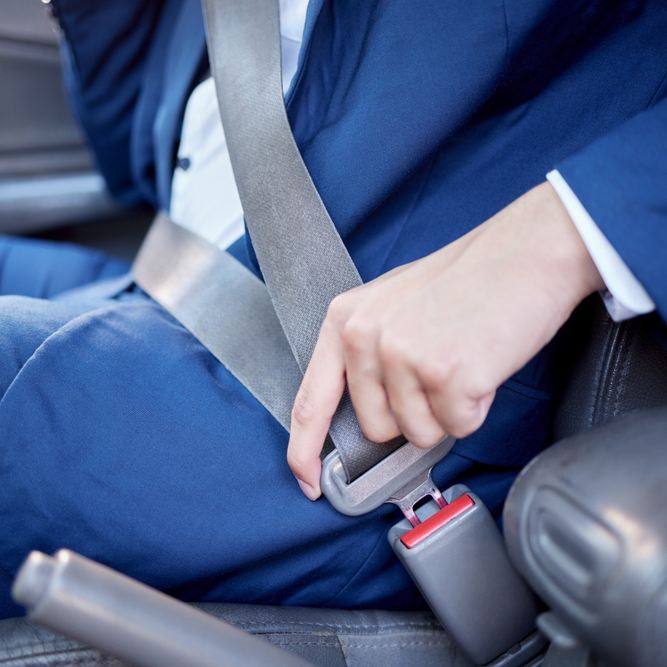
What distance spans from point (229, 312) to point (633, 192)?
391 mm

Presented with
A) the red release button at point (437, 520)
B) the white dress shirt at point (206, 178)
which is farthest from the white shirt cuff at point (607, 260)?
the white dress shirt at point (206, 178)

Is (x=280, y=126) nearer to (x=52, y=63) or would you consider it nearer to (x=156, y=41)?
(x=156, y=41)

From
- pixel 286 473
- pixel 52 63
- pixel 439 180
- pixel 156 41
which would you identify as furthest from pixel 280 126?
pixel 52 63

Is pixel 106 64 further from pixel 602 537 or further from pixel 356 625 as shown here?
pixel 602 537

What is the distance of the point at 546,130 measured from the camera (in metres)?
0.66

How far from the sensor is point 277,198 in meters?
0.66

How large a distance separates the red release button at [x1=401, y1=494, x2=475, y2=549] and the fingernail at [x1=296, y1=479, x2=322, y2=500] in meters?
0.08

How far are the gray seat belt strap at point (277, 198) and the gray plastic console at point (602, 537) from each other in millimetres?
175

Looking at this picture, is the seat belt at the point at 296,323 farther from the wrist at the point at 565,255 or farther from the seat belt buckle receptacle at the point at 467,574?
the wrist at the point at 565,255

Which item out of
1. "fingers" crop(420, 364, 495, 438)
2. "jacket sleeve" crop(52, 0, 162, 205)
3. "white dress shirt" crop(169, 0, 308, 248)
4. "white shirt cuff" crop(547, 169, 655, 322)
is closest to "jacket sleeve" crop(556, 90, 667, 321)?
"white shirt cuff" crop(547, 169, 655, 322)

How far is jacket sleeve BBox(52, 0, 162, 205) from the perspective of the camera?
1.12 meters

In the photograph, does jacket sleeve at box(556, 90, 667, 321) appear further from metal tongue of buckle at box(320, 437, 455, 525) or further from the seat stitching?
the seat stitching

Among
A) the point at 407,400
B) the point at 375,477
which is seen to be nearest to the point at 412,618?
the point at 375,477

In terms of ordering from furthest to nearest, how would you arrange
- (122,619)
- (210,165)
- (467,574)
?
(210,165)
(467,574)
(122,619)
